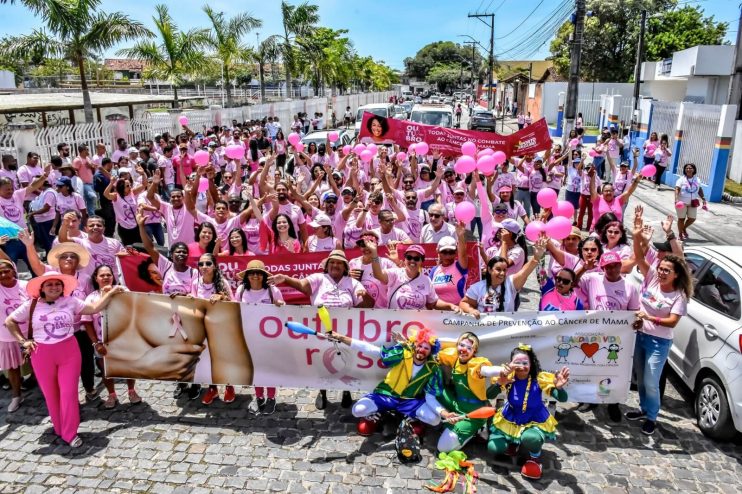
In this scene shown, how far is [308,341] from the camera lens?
560cm

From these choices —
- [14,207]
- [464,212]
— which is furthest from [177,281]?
[14,207]

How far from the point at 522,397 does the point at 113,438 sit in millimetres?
3646

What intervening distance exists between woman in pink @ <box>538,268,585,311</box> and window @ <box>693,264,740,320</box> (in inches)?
47.2

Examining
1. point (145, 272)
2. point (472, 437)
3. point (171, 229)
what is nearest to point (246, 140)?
point (171, 229)

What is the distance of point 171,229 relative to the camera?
800cm

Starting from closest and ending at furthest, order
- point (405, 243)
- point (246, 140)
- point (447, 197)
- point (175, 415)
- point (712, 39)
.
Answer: point (175, 415), point (405, 243), point (447, 197), point (246, 140), point (712, 39)

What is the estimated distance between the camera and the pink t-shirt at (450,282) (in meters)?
5.91

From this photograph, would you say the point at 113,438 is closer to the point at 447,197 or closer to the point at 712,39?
the point at 447,197

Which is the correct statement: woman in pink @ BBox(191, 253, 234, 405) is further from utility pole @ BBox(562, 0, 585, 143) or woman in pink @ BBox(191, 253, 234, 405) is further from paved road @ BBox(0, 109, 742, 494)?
utility pole @ BBox(562, 0, 585, 143)

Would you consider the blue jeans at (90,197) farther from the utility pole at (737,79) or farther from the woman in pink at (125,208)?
the utility pole at (737,79)

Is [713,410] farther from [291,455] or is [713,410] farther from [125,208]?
[125,208]

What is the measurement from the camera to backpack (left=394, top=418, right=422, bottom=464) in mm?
4848

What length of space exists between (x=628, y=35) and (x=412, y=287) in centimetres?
4742

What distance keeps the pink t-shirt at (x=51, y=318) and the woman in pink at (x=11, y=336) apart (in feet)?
1.39
